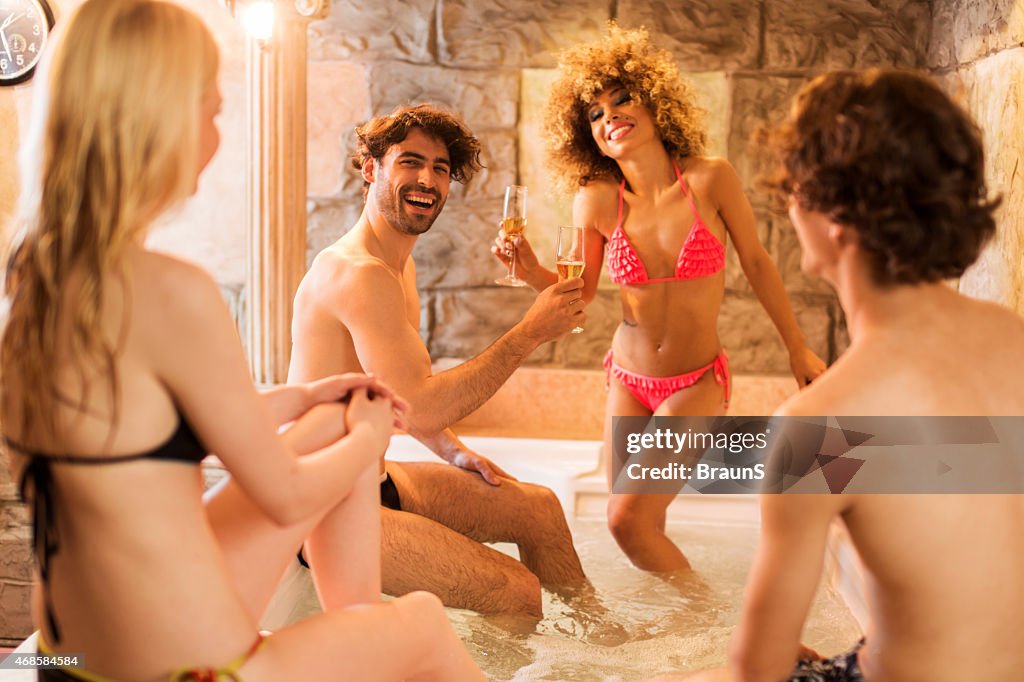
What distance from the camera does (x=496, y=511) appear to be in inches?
112

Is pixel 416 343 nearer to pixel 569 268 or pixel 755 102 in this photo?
pixel 569 268

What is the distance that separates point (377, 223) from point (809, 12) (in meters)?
2.86

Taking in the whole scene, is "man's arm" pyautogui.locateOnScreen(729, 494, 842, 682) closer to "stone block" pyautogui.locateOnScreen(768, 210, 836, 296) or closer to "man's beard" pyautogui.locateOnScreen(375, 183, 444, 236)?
"man's beard" pyautogui.locateOnScreen(375, 183, 444, 236)

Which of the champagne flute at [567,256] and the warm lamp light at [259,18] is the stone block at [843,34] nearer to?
the warm lamp light at [259,18]

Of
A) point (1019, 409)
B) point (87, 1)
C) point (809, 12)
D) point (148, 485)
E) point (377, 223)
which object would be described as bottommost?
point (148, 485)

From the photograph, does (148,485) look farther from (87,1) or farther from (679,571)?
(679,571)

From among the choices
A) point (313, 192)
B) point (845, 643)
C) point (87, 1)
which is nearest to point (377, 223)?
point (87, 1)

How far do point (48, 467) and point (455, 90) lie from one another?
3.78 meters

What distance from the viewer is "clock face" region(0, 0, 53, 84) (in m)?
4.26

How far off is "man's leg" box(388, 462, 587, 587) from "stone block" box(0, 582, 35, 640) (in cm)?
180

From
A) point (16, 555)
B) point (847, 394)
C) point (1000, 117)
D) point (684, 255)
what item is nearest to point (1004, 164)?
point (1000, 117)

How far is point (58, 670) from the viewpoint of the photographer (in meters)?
1.33

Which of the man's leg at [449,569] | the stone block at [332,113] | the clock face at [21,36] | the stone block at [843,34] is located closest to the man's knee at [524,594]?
the man's leg at [449,569]

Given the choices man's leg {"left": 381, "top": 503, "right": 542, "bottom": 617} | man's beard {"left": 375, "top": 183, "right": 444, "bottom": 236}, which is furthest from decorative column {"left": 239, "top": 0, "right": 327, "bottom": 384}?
man's leg {"left": 381, "top": 503, "right": 542, "bottom": 617}
